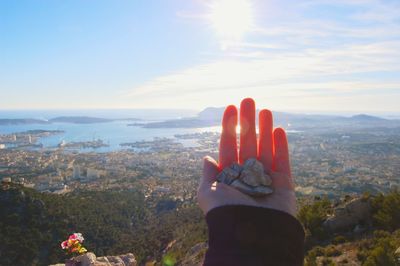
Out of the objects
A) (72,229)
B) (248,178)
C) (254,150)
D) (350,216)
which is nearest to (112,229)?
(72,229)

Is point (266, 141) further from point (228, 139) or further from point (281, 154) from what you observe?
point (228, 139)

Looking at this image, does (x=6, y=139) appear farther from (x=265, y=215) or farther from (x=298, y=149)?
(x=265, y=215)

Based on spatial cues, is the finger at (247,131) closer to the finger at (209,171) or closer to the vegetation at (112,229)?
the finger at (209,171)

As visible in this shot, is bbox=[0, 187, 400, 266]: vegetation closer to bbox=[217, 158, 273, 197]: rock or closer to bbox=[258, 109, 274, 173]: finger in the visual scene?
bbox=[258, 109, 274, 173]: finger

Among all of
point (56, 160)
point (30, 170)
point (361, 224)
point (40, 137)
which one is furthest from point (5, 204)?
point (40, 137)

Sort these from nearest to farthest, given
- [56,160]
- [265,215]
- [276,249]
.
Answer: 1. [276,249]
2. [265,215]
3. [56,160]

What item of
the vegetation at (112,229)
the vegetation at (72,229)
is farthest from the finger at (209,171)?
the vegetation at (72,229)

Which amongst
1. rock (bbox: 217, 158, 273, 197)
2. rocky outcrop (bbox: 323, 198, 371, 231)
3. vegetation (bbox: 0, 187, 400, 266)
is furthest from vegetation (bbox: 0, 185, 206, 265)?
rock (bbox: 217, 158, 273, 197)
